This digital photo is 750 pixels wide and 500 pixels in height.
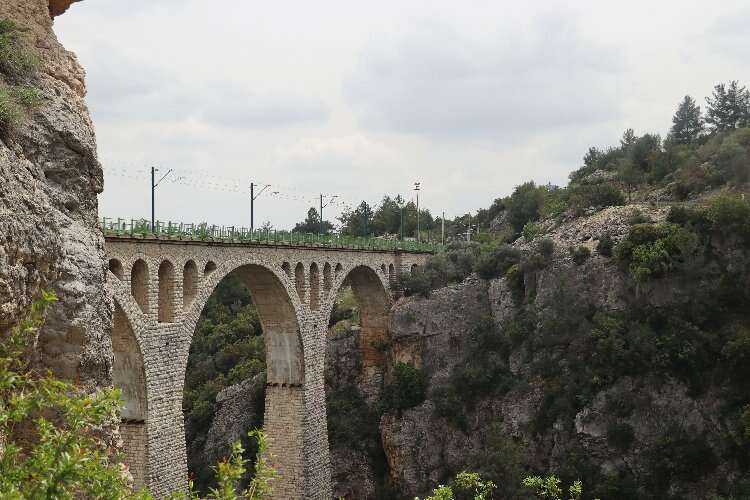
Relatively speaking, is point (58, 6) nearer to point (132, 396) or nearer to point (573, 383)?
point (132, 396)

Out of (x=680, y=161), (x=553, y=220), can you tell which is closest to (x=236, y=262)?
(x=553, y=220)

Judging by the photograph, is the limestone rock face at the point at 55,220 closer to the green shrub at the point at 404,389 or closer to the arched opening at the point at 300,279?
the arched opening at the point at 300,279

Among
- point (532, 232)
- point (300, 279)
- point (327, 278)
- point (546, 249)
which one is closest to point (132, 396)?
point (300, 279)

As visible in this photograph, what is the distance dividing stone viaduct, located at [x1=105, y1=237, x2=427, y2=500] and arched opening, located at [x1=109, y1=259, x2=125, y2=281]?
0.03m

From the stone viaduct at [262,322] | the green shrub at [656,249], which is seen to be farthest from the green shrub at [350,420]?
the green shrub at [656,249]

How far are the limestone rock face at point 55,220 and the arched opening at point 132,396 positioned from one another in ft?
45.9

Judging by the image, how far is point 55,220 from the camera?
25.3ft

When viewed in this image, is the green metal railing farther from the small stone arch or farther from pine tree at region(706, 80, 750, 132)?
pine tree at region(706, 80, 750, 132)

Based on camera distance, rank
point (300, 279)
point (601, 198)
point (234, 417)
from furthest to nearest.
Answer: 1. point (601, 198)
2. point (234, 417)
3. point (300, 279)

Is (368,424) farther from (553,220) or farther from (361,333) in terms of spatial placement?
(553,220)

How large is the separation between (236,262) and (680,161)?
34.7 meters

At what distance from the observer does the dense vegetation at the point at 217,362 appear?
41.4 metres

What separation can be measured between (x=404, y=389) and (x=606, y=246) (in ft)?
39.1

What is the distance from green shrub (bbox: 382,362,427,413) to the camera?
37.8 metres
